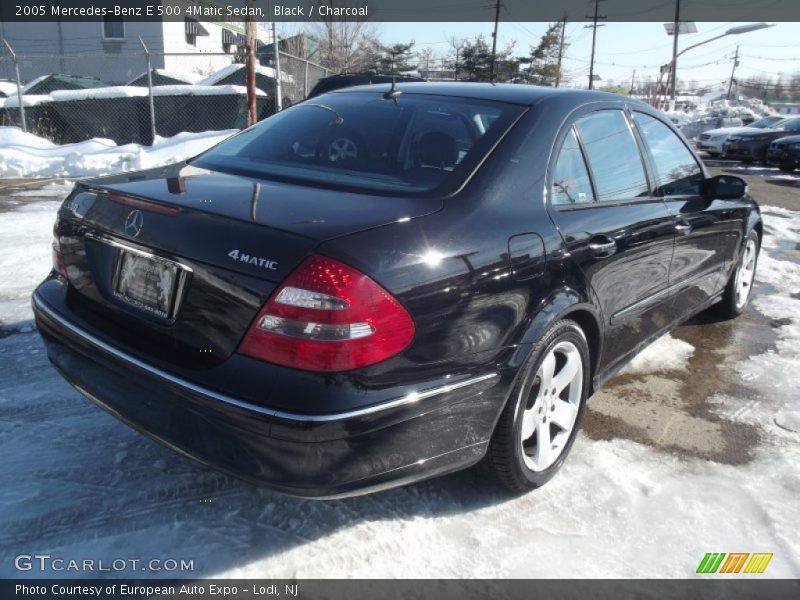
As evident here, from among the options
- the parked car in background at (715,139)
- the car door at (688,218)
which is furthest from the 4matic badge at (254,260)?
the parked car in background at (715,139)

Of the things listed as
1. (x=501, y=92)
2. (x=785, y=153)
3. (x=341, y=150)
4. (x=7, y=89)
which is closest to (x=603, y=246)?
(x=501, y=92)

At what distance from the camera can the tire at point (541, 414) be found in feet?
7.98

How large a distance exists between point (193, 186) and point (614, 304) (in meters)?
1.89

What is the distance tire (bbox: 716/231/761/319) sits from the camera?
4785 mm

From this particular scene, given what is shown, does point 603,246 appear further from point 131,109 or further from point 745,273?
point 131,109

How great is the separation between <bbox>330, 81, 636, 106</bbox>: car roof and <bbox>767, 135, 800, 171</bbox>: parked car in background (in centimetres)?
1542

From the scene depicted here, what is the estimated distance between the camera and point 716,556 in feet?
7.82

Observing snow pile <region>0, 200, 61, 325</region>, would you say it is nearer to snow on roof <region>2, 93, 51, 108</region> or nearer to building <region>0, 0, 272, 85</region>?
snow on roof <region>2, 93, 51, 108</region>

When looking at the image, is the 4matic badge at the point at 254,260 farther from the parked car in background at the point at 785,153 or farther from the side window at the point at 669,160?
Answer: the parked car in background at the point at 785,153

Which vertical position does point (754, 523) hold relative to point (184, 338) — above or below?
below

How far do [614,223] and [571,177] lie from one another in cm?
33

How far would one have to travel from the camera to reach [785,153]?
640 inches

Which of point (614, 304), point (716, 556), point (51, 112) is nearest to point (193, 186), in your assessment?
point (614, 304)

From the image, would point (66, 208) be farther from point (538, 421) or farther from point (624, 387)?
point (624, 387)
